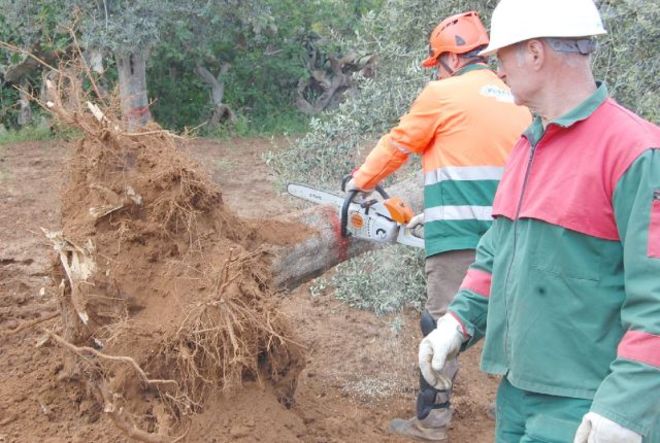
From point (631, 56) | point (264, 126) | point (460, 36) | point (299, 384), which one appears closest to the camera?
point (460, 36)

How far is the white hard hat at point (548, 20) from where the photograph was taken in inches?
85.4

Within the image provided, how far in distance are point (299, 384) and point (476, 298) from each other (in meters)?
2.27

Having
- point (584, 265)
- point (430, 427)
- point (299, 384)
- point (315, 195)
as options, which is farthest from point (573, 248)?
point (299, 384)

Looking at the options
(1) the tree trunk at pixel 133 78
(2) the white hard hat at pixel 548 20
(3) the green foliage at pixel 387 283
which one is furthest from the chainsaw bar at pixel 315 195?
(1) the tree trunk at pixel 133 78

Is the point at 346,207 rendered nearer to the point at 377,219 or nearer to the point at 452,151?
the point at 377,219

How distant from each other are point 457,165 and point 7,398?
276 centimetres

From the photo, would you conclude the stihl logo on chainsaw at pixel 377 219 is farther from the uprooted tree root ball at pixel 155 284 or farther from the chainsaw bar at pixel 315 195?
the uprooted tree root ball at pixel 155 284

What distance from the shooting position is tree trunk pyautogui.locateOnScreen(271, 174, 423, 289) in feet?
13.7

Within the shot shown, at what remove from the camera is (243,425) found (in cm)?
351

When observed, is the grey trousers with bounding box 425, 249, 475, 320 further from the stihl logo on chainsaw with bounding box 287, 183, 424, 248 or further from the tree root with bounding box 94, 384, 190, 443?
the tree root with bounding box 94, 384, 190, 443

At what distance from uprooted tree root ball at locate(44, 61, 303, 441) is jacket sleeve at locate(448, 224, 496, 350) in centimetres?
112

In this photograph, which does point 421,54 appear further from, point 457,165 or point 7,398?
point 7,398

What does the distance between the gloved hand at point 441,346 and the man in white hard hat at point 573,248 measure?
153 millimetres

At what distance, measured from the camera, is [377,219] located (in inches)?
167
